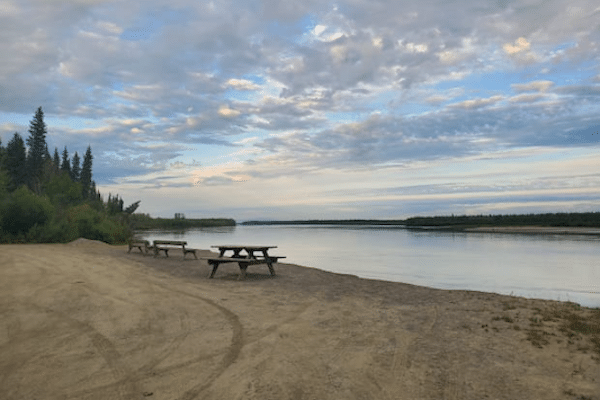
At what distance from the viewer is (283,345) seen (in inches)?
224

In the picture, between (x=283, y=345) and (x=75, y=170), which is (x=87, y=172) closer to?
(x=75, y=170)

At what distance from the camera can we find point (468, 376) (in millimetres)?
4660

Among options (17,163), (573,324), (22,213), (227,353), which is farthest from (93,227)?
(17,163)

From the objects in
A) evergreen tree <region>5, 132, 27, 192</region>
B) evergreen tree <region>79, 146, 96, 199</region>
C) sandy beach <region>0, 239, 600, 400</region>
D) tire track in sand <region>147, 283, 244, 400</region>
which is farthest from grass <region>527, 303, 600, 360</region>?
evergreen tree <region>79, 146, 96, 199</region>

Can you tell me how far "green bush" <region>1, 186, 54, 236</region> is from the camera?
2447 centimetres

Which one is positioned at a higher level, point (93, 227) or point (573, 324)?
point (93, 227)

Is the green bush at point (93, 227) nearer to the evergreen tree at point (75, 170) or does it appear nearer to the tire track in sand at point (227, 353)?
the tire track in sand at point (227, 353)

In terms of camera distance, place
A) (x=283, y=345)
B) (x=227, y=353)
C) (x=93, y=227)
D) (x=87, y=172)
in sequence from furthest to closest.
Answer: (x=87, y=172) → (x=93, y=227) → (x=283, y=345) → (x=227, y=353)

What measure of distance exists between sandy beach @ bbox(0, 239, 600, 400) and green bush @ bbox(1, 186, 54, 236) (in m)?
17.3

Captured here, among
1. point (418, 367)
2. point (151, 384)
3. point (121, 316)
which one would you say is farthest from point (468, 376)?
point (121, 316)

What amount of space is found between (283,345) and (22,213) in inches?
993

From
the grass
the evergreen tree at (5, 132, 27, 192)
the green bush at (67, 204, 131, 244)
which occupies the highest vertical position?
the evergreen tree at (5, 132, 27, 192)

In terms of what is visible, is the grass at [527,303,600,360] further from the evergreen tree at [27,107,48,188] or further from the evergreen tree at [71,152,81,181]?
the evergreen tree at [71,152,81,181]

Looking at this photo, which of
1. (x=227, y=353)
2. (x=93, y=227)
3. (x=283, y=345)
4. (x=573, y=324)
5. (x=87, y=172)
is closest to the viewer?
(x=227, y=353)
